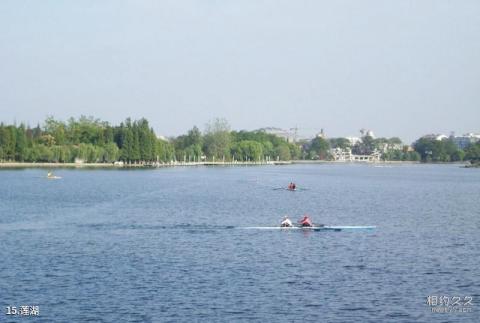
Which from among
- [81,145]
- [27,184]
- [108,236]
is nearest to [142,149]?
[81,145]

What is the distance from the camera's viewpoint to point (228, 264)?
31484mm

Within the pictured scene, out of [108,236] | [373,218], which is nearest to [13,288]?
[108,236]

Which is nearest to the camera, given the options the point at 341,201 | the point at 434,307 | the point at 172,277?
the point at 434,307

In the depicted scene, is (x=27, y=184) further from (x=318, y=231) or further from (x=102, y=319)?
(x=102, y=319)

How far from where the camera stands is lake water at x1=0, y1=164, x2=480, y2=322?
24.2m

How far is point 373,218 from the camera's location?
170ft

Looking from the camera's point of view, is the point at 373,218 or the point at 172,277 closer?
the point at 172,277

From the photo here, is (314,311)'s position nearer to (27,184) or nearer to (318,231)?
(318,231)

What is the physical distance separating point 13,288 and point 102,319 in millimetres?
4974

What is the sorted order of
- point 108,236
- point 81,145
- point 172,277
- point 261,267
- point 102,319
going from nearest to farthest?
point 102,319, point 172,277, point 261,267, point 108,236, point 81,145

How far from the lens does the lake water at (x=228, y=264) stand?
24.2m

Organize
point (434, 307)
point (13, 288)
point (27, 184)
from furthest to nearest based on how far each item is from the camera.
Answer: point (27, 184), point (13, 288), point (434, 307)

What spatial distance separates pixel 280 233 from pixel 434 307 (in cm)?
1743

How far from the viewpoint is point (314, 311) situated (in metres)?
24.1
